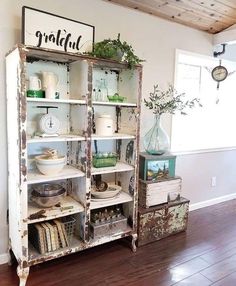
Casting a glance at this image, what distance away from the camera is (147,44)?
266 centimetres

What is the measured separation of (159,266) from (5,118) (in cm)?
171

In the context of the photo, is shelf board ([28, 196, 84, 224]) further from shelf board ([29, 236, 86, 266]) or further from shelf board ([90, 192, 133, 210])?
shelf board ([29, 236, 86, 266])

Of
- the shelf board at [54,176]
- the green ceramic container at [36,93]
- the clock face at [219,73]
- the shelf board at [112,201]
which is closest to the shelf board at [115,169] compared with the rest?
the shelf board at [54,176]

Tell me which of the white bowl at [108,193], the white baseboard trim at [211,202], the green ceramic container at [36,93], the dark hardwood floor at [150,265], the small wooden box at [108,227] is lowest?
the dark hardwood floor at [150,265]

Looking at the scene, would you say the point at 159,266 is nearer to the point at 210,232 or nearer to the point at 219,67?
the point at 210,232

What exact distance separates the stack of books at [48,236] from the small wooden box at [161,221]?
0.71m

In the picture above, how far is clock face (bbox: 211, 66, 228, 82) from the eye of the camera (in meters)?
3.26

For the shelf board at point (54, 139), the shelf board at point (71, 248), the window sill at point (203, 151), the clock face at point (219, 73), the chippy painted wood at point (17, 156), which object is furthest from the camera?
the clock face at point (219, 73)

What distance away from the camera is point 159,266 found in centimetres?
214

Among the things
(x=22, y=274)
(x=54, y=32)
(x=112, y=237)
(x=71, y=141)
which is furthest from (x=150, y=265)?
(x=54, y=32)

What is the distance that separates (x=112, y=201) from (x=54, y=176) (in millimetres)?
590

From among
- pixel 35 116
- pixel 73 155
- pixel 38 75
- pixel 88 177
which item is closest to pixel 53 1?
pixel 38 75

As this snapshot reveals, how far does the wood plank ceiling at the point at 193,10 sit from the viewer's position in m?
2.50

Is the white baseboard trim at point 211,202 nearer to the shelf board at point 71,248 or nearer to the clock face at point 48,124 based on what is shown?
the shelf board at point 71,248
